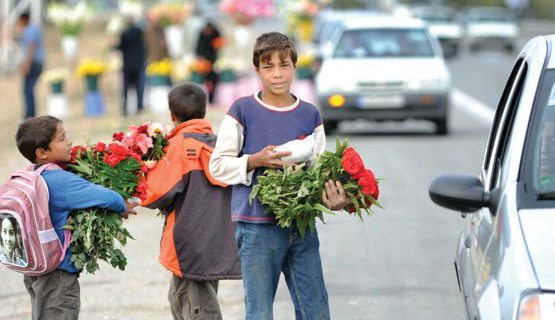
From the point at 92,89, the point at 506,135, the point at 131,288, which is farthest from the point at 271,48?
the point at 92,89

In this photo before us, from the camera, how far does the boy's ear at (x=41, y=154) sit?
251 inches

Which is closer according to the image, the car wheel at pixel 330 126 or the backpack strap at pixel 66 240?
the backpack strap at pixel 66 240

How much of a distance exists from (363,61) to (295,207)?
51.5 feet

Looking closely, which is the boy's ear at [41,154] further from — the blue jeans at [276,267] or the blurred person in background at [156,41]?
the blurred person in background at [156,41]

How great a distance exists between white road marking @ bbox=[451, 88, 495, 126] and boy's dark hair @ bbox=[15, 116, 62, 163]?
736 inches

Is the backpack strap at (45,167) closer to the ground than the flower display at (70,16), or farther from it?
farther from it

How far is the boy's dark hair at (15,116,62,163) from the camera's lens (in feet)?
20.8

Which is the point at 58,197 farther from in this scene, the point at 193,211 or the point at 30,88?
the point at 30,88

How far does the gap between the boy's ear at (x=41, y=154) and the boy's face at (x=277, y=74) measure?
107 centimetres

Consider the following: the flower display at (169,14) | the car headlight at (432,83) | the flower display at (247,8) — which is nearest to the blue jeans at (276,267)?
the car headlight at (432,83)

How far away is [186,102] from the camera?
22.9 feet

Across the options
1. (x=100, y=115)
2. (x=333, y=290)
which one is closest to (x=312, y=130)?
(x=333, y=290)

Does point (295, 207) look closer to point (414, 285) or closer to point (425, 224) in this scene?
point (414, 285)

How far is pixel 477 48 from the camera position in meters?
63.0
